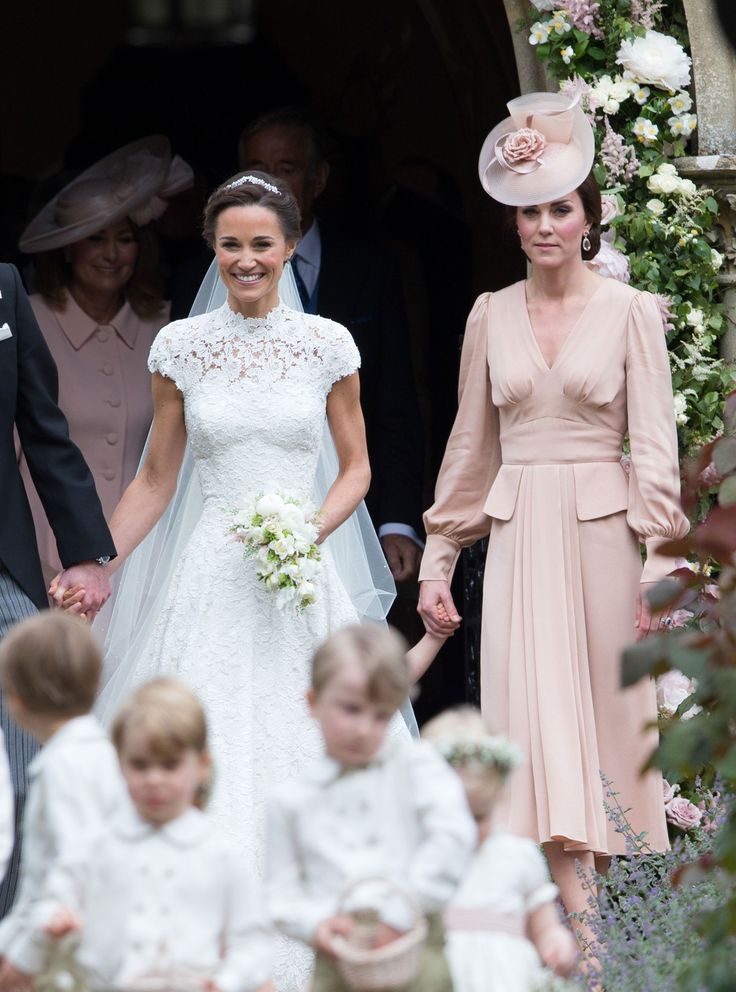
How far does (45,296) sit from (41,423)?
260 cm

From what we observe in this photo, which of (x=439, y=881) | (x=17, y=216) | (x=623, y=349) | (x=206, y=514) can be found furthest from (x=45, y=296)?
(x=439, y=881)

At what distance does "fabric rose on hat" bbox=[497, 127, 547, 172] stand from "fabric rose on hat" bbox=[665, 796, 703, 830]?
1900 millimetres

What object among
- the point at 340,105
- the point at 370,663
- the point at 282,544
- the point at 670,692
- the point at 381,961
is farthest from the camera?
the point at 340,105

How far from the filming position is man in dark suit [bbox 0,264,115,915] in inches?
204

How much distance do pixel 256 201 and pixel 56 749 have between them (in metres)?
2.30

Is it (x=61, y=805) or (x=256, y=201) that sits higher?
(x=256, y=201)

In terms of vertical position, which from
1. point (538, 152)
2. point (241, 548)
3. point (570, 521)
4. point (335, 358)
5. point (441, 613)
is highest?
point (538, 152)

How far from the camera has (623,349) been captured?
18.3 feet

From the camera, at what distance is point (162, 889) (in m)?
3.28

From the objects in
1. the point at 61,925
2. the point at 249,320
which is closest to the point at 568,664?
the point at 249,320

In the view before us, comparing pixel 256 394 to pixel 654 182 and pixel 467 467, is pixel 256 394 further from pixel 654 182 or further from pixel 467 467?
pixel 654 182

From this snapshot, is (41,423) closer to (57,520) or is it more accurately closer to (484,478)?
(57,520)

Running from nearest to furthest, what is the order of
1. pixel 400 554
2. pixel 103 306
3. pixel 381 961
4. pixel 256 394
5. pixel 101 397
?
pixel 381 961 → pixel 256 394 → pixel 400 554 → pixel 101 397 → pixel 103 306

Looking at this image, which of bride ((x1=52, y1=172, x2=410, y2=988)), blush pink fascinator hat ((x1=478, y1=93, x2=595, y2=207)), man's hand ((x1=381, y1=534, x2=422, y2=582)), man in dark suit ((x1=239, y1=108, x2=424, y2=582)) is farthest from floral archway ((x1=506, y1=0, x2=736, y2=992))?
man's hand ((x1=381, y1=534, x2=422, y2=582))
